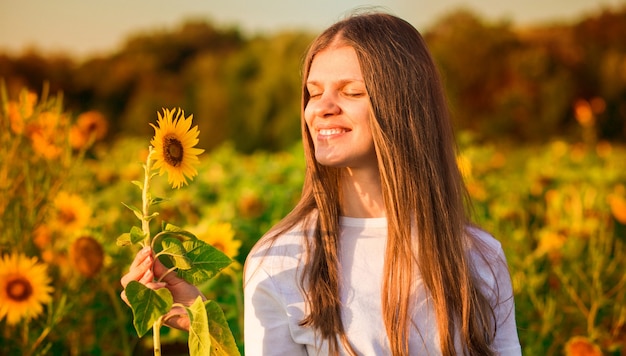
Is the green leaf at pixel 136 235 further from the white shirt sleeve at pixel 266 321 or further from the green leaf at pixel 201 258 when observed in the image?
the white shirt sleeve at pixel 266 321

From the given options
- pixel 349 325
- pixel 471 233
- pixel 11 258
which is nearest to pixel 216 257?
pixel 349 325

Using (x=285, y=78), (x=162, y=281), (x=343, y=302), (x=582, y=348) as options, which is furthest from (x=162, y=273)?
(x=285, y=78)

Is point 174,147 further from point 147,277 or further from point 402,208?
point 402,208

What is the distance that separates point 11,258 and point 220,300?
624mm

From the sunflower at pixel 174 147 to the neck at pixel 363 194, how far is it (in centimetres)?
51

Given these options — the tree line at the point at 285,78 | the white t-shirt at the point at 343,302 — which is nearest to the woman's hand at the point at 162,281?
the white t-shirt at the point at 343,302

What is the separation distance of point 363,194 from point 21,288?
1078mm

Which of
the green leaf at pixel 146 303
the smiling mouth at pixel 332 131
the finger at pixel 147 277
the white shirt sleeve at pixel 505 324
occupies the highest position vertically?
the smiling mouth at pixel 332 131

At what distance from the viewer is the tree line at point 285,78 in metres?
10.7

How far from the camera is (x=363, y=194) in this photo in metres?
1.63

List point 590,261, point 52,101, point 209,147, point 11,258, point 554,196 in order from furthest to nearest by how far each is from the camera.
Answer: point 209,147, point 554,196, point 590,261, point 52,101, point 11,258

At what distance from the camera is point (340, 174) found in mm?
1667

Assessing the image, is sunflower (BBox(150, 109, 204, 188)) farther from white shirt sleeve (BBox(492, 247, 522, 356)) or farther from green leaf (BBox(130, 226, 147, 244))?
white shirt sleeve (BBox(492, 247, 522, 356))

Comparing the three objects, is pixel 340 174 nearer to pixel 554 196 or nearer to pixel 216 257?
pixel 216 257
